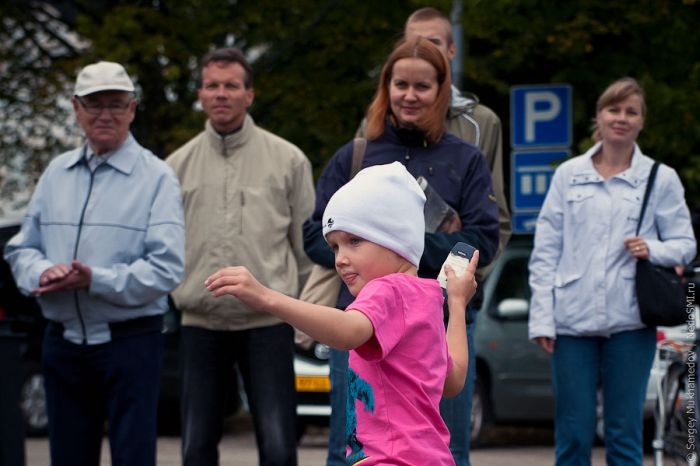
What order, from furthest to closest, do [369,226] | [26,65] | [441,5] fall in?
1. [26,65]
2. [441,5]
3. [369,226]

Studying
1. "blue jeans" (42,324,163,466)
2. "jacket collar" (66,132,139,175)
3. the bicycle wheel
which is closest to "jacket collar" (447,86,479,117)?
"jacket collar" (66,132,139,175)

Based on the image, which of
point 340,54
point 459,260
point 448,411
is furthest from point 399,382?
Result: point 340,54

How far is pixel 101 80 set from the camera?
20.5ft

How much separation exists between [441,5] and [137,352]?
9918 mm

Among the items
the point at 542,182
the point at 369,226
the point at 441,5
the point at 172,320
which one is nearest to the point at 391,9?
the point at 441,5

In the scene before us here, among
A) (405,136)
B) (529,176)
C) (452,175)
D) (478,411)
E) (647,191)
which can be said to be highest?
(405,136)

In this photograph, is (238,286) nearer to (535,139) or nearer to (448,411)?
(448,411)

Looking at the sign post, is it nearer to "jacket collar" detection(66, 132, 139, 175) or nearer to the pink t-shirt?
"jacket collar" detection(66, 132, 139, 175)

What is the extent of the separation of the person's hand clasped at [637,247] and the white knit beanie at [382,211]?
2684mm

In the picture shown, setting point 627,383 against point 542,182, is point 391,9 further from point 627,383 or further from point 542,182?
point 627,383

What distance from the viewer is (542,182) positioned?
1473 centimetres

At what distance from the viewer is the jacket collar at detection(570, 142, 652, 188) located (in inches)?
268

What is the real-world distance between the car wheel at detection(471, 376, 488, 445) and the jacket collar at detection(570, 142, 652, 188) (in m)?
6.64

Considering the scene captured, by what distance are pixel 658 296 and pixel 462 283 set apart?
2.56 m
